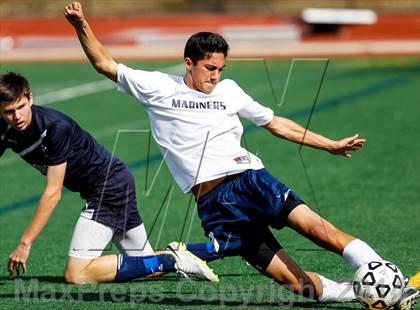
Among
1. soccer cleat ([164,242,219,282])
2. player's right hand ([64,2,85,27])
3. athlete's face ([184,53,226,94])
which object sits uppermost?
player's right hand ([64,2,85,27])

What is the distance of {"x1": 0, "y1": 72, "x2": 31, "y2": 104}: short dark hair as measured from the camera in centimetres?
631

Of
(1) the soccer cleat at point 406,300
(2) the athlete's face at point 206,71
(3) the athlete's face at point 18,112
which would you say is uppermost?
(2) the athlete's face at point 206,71

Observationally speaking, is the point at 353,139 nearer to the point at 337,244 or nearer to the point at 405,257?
the point at 337,244

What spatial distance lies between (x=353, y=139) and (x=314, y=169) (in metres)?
5.85

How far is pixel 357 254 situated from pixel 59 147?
205 centimetres

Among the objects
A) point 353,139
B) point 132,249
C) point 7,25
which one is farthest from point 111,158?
point 7,25

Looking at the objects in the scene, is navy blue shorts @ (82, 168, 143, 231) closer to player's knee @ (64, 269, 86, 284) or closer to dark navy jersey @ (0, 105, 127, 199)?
dark navy jersey @ (0, 105, 127, 199)

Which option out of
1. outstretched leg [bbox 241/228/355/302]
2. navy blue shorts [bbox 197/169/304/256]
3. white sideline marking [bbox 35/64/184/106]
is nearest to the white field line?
white sideline marking [bbox 35/64/184/106]

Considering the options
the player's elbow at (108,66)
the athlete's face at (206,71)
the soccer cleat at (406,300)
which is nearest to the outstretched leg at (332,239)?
the soccer cleat at (406,300)

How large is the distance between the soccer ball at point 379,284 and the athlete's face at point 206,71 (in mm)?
1457

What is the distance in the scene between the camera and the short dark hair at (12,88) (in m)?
6.31

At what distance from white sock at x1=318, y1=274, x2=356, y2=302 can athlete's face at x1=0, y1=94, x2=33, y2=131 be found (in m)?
2.11

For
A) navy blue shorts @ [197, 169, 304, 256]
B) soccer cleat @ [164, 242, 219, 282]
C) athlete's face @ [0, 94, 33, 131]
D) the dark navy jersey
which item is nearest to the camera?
navy blue shorts @ [197, 169, 304, 256]

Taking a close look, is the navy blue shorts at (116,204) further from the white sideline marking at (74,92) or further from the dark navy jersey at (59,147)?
the white sideline marking at (74,92)
